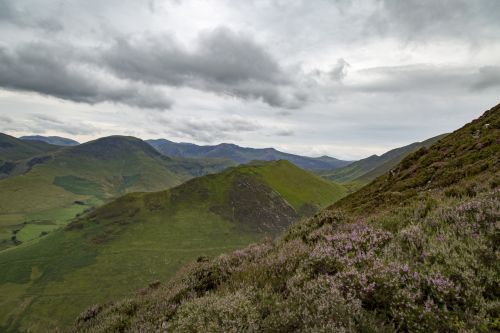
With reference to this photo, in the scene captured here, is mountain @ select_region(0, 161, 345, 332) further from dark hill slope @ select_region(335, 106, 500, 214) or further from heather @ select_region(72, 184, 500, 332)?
heather @ select_region(72, 184, 500, 332)

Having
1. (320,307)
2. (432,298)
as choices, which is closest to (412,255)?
(432,298)

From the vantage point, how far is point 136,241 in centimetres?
14238

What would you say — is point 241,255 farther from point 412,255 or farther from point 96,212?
point 96,212

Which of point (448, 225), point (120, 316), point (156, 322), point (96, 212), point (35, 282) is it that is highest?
point (448, 225)

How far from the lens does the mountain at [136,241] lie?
348ft

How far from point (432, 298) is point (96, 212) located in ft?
649

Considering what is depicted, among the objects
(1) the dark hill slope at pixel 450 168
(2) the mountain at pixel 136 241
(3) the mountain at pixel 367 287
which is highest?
(1) the dark hill slope at pixel 450 168

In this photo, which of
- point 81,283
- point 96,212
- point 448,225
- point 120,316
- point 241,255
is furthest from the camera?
point 96,212

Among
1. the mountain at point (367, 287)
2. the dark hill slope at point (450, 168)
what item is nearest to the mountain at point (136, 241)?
the dark hill slope at point (450, 168)

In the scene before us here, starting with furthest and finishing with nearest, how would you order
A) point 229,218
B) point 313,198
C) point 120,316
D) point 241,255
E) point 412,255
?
point 313,198 → point 229,218 → point 241,255 → point 120,316 → point 412,255

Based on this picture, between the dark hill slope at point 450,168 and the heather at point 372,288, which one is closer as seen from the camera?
the heather at point 372,288

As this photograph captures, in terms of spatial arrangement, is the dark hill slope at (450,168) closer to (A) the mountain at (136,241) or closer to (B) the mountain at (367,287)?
(B) the mountain at (367,287)

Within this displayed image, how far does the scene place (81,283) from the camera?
115m

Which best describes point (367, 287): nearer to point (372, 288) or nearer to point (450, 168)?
point (372, 288)
